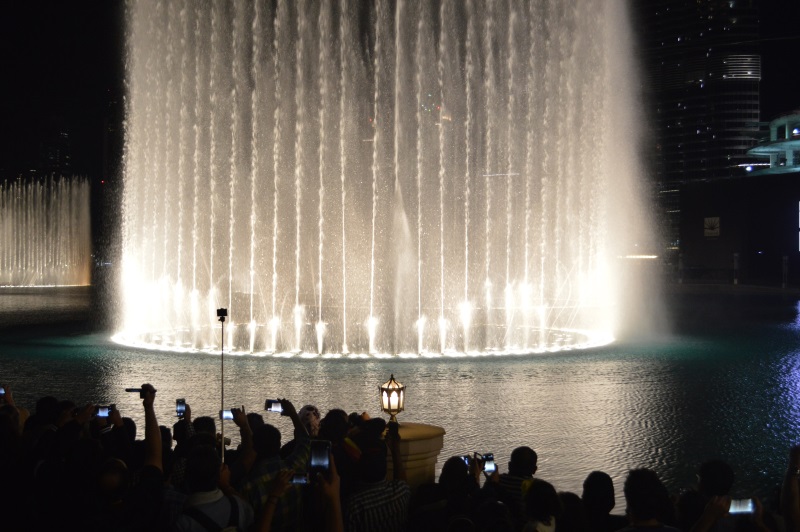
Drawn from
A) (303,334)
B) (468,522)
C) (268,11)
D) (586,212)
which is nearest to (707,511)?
(468,522)

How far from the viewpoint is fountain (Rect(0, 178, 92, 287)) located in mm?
58688

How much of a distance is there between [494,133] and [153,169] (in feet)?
34.2

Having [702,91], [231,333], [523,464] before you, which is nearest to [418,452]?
[523,464]

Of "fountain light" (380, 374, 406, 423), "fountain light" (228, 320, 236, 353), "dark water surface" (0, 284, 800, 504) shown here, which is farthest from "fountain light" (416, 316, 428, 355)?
"fountain light" (380, 374, 406, 423)

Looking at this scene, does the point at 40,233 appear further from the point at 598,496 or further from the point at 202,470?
the point at 598,496

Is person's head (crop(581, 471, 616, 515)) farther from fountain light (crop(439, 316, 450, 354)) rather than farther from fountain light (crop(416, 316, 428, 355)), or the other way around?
fountain light (crop(439, 316, 450, 354))

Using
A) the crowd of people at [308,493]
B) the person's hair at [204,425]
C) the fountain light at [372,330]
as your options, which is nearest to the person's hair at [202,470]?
the crowd of people at [308,493]

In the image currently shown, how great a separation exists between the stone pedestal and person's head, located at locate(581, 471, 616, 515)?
195 centimetres

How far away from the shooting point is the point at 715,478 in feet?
14.1

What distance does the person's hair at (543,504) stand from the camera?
12.6 feet

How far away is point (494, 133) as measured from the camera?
2523 centimetres

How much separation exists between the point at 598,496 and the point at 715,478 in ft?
2.08

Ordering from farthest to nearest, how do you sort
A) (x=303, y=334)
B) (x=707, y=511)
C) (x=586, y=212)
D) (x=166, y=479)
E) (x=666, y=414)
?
(x=586, y=212) < (x=303, y=334) < (x=666, y=414) < (x=166, y=479) < (x=707, y=511)

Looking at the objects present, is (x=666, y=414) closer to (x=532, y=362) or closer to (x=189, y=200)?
(x=532, y=362)
